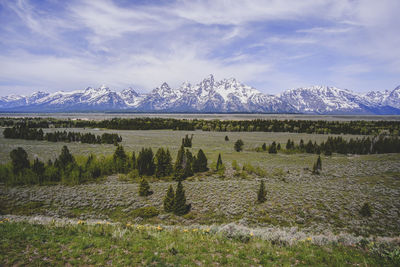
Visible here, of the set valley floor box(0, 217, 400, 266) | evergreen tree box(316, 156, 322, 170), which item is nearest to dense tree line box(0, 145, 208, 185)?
evergreen tree box(316, 156, 322, 170)

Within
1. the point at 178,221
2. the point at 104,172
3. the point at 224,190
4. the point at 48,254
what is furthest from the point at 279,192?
the point at 104,172

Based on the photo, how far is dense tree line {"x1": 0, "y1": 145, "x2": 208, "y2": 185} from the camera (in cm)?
3094

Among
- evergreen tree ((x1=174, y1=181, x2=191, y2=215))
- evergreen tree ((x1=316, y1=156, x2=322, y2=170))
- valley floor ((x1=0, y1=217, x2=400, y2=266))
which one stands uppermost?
valley floor ((x1=0, y1=217, x2=400, y2=266))

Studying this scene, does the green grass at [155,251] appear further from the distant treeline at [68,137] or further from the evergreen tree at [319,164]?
the distant treeline at [68,137]

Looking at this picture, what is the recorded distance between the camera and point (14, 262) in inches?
365

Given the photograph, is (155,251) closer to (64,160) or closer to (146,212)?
(146,212)

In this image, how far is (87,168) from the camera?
34.0 metres

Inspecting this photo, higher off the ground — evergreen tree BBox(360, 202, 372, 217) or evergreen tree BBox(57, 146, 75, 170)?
evergreen tree BBox(57, 146, 75, 170)

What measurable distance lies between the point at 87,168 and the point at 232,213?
26.1 metres

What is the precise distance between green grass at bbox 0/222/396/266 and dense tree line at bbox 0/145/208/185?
804 inches

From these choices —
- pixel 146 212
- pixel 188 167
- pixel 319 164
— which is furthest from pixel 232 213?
pixel 319 164

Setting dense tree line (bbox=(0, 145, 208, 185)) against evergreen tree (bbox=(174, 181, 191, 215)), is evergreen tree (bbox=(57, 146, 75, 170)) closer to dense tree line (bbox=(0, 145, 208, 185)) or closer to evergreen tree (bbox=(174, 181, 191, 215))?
dense tree line (bbox=(0, 145, 208, 185))

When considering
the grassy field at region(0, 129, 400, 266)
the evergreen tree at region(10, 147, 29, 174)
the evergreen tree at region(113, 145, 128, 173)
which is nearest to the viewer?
the grassy field at region(0, 129, 400, 266)

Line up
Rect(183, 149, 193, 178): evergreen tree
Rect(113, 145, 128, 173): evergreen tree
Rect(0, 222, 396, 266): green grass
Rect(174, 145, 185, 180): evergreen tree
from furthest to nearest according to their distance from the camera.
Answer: Rect(113, 145, 128, 173): evergreen tree < Rect(183, 149, 193, 178): evergreen tree < Rect(174, 145, 185, 180): evergreen tree < Rect(0, 222, 396, 266): green grass
